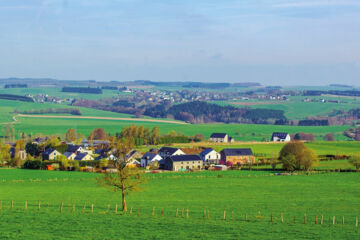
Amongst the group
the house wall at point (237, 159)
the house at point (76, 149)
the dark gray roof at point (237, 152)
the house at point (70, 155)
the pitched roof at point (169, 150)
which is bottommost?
the house at point (70, 155)

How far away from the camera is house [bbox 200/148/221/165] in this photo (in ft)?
303

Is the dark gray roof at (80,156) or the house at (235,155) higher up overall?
the house at (235,155)

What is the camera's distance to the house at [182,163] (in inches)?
3246

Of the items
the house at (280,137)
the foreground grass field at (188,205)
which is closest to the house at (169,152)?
the foreground grass field at (188,205)

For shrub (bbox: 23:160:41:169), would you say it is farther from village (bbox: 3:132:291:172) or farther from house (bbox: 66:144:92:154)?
house (bbox: 66:144:92:154)

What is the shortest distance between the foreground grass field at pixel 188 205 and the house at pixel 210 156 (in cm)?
2216

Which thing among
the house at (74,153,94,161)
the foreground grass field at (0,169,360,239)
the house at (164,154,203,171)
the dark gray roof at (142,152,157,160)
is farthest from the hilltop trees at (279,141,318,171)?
the house at (74,153,94,161)

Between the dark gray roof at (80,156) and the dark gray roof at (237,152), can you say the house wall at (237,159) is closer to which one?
the dark gray roof at (237,152)

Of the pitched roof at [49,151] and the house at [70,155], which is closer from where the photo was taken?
the pitched roof at [49,151]

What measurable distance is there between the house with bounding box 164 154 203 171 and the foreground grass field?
13251mm

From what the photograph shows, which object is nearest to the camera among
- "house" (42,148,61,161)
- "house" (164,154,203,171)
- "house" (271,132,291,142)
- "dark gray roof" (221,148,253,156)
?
"house" (164,154,203,171)

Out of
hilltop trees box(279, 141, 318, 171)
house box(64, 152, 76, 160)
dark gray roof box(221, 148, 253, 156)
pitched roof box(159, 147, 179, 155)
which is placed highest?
hilltop trees box(279, 141, 318, 171)

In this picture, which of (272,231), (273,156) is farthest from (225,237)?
(273,156)

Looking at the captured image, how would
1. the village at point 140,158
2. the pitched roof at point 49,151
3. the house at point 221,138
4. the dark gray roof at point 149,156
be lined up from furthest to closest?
the house at point 221,138 → the pitched roof at point 49,151 → the dark gray roof at point 149,156 → the village at point 140,158
